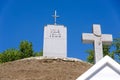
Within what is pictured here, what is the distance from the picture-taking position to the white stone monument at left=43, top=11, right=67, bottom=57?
14.1 metres

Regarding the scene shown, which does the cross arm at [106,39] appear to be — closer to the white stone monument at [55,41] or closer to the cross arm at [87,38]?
the cross arm at [87,38]

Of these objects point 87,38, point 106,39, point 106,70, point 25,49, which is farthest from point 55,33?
point 25,49

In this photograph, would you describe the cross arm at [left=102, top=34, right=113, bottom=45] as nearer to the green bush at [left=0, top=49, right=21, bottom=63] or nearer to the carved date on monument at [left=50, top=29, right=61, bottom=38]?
the carved date on monument at [left=50, top=29, right=61, bottom=38]

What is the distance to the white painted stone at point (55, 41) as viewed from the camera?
1411 cm

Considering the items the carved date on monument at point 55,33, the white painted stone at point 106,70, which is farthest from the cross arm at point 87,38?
the white painted stone at point 106,70

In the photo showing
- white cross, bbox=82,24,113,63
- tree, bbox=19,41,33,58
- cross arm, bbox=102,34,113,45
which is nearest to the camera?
white cross, bbox=82,24,113,63

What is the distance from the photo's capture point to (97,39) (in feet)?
43.5

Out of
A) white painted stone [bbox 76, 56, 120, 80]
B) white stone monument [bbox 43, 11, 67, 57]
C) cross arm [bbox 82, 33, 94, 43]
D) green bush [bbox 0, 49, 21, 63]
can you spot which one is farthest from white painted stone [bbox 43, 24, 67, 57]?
green bush [bbox 0, 49, 21, 63]

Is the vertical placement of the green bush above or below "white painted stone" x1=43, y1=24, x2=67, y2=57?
below

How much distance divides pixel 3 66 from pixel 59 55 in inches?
100

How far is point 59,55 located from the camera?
558 inches

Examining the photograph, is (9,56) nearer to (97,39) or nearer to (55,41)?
(55,41)

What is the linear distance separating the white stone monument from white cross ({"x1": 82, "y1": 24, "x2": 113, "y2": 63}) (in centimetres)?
155

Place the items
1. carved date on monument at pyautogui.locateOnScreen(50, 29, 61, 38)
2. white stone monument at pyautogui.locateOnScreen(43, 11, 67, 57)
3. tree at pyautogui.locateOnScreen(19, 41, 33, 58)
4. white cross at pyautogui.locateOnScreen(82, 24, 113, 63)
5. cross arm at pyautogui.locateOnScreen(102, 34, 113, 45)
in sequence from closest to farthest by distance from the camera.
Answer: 1. white cross at pyautogui.locateOnScreen(82, 24, 113, 63)
2. cross arm at pyautogui.locateOnScreen(102, 34, 113, 45)
3. white stone monument at pyautogui.locateOnScreen(43, 11, 67, 57)
4. carved date on monument at pyautogui.locateOnScreen(50, 29, 61, 38)
5. tree at pyautogui.locateOnScreen(19, 41, 33, 58)
